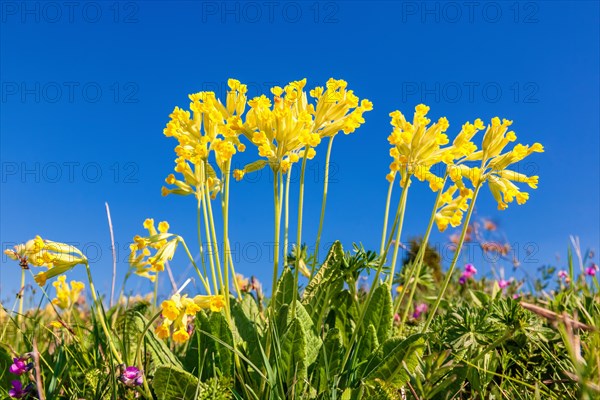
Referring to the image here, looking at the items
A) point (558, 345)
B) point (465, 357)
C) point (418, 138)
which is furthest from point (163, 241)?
point (558, 345)

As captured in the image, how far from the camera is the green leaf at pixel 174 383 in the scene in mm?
2635

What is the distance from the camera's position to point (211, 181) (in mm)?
3131

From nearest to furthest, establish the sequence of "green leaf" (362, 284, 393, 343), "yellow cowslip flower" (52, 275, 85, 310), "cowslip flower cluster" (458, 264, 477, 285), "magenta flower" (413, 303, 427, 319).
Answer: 1. "green leaf" (362, 284, 393, 343)
2. "yellow cowslip flower" (52, 275, 85, 310)
3. "magenta flower" (413, 303, 427, 319)
4. "cowslip flower cluster" (458, 264, 477, 285)

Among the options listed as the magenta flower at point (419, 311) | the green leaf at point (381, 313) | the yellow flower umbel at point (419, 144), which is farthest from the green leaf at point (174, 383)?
the magenta flower at point (419, 311)

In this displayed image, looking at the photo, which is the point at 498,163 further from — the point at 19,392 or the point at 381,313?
the point at 19,392

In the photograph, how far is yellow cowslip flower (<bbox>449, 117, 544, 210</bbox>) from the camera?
→ 2.92m

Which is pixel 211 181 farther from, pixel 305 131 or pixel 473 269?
pixel 473 269

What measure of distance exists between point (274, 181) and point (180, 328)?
815mm

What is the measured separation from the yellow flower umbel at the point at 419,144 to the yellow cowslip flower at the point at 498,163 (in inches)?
7.5

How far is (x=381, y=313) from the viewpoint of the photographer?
3115 mm

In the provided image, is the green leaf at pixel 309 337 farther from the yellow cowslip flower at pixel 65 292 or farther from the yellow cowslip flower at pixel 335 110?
the yellow cowslip flower at pixel 65 292

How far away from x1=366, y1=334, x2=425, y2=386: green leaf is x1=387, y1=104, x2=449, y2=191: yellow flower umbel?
748mm

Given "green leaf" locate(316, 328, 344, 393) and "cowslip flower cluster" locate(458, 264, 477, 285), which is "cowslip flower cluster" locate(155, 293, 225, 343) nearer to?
"green leaf" locate(316, 328, 344, 393)

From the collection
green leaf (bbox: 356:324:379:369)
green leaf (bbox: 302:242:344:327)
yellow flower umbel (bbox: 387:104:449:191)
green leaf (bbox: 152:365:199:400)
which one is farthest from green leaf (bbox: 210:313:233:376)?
yellow flower umbel (bbox: 387:104:449:191)
